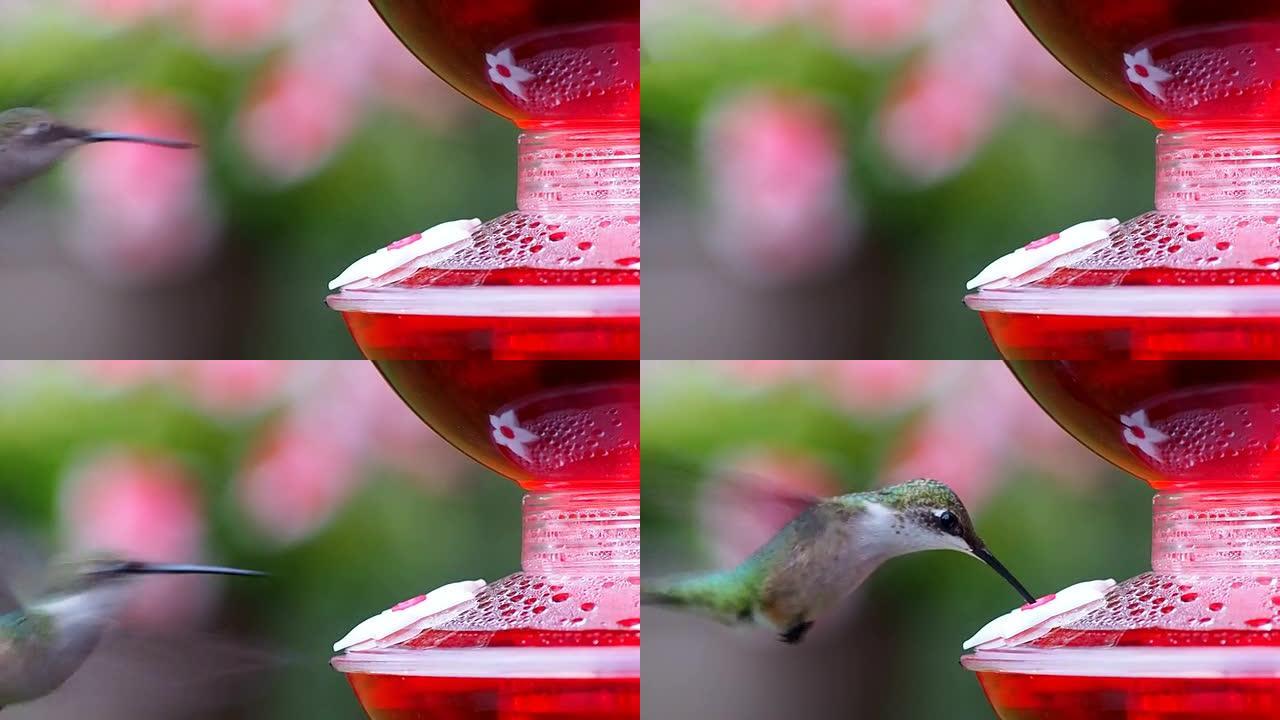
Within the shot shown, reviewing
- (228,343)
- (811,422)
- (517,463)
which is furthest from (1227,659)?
(228,343)

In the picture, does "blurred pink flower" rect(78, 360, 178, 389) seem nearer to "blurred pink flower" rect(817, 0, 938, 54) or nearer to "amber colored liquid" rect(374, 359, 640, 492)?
"amber colored liquid" rect(374, 359, 640, 492)

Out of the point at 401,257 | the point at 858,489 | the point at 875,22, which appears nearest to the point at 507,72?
the point at 401,257

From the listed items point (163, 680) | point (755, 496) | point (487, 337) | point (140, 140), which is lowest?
point (163, 680)

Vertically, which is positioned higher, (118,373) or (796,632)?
(118,373)

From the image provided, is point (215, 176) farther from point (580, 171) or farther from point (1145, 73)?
point (1145, 73)

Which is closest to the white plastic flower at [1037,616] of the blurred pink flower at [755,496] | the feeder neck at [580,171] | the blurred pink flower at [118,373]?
the blurred pink flower at [755,496]

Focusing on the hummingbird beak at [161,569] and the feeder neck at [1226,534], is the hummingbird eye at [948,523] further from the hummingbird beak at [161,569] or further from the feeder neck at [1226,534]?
the hummingbird beak at [161,569]

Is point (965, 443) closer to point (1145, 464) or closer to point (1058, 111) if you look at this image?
point (1145, 464)
